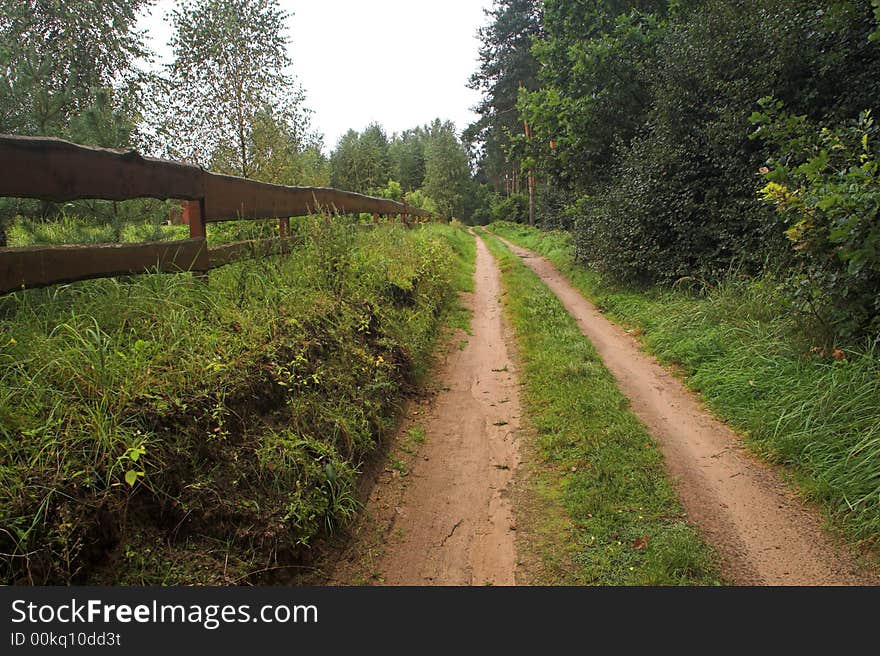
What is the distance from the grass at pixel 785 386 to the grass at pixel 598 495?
3.13 feet

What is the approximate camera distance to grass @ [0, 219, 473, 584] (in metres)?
2.07

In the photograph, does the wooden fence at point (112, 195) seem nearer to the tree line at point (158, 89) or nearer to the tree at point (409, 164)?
the tree line at point (158, 89)

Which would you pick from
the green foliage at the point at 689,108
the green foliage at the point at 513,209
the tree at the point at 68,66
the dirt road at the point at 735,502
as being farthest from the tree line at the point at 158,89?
the green foliage at the point at 513,209

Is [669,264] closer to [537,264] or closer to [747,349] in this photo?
[747,349]

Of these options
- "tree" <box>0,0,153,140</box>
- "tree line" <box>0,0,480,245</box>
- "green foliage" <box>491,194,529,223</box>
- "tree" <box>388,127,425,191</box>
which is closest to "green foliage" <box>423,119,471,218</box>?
"green foliage" <box>491,194,529,223</box>

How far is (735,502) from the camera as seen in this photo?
134 inches

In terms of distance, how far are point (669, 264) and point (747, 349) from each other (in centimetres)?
418

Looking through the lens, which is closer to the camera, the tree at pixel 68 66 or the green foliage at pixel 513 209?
the tree at pixel 68 66

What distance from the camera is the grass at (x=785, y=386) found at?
131 inches

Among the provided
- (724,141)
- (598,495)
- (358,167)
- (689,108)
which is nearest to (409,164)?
(358,167)

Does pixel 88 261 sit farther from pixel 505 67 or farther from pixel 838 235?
pixel 505 67

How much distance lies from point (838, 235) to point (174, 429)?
16.5 ft

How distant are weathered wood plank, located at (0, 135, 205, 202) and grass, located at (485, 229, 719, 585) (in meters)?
3.29

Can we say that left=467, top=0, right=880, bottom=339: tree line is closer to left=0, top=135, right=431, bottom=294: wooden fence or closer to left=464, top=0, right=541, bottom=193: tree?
left=0, top=135, right=431, bottom=294: wooden fence
